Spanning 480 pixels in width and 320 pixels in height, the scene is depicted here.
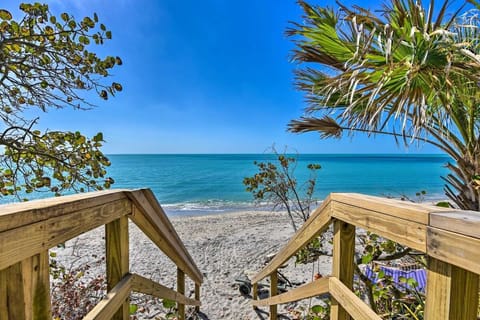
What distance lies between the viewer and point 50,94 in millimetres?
2340

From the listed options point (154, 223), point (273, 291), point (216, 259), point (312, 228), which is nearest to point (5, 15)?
point (154, 223)

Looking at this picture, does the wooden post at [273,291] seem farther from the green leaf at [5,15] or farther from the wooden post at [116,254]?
the green leaf at [5,15]

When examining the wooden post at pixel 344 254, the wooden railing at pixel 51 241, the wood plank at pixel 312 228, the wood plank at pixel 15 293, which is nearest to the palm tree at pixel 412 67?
the wood plank at pixel 312 228

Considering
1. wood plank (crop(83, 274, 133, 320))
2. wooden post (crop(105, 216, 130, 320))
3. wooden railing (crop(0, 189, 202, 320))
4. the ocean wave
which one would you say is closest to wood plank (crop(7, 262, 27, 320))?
wooden railing (crop(0, 189, 202, 320))

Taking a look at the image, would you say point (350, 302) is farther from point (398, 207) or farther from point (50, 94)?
point (50, 94)

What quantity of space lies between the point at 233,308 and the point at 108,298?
9.79 feet

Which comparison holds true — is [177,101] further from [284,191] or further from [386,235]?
[386,235]

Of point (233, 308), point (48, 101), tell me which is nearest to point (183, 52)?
point (48, 101)

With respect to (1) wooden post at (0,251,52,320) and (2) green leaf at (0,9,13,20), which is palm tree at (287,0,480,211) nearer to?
(1) wooden post at (0,251,52,320)

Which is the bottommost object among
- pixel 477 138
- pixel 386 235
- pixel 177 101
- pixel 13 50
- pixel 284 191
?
pixel 284 191

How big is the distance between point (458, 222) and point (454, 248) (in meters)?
0.06

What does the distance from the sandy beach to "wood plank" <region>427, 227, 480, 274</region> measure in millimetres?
2209

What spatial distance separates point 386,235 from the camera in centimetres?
75

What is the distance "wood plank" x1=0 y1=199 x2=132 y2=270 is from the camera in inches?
19.1
